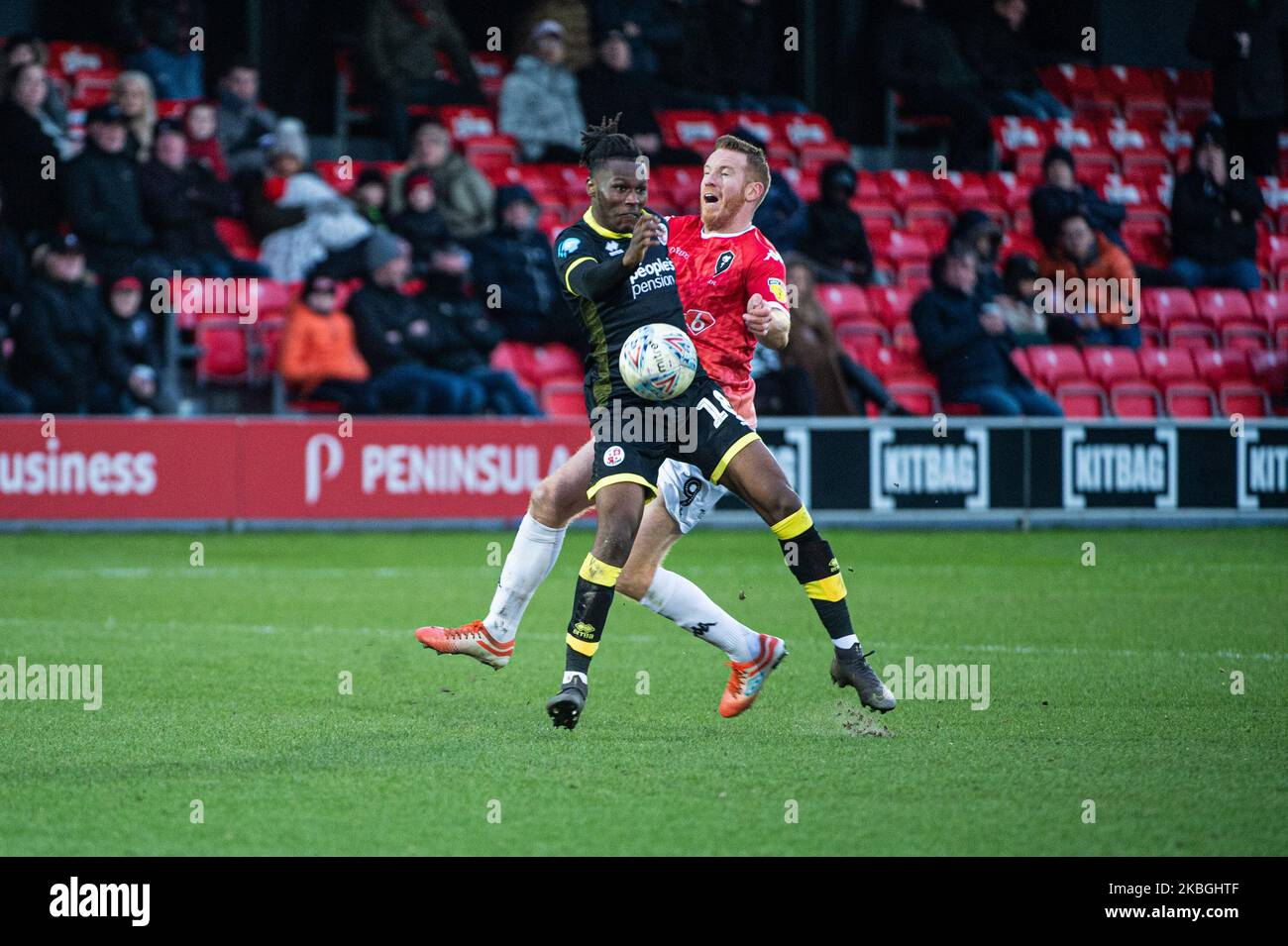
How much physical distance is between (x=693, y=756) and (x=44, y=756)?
2103 millimetres

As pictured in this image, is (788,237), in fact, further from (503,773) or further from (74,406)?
(503,773)

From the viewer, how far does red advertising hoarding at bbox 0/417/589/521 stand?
1434cm

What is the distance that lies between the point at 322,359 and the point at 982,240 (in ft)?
22.4

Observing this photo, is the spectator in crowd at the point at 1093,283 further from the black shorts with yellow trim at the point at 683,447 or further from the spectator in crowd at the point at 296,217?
the black shorts with yellow trim at the point at 683,447

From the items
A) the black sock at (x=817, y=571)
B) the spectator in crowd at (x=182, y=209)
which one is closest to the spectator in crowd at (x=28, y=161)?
the spectator in crowd at (x=182, y=209)

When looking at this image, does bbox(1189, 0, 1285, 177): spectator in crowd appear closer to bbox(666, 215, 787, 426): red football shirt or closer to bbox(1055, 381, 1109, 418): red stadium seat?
bbox(1055, 381, 1109, 418): red stadium seat

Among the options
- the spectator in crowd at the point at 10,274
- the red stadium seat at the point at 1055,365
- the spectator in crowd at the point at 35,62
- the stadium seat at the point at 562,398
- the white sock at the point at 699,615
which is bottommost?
the white sock at the point at 699,615

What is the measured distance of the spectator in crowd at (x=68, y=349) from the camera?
572 inches

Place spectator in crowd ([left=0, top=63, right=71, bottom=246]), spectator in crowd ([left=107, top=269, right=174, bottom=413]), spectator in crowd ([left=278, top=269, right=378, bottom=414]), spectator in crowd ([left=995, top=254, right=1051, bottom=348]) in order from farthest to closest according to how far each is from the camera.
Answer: spectator in crowd ([left=995, top=254, right=1051, bottom=348]) < spectator in crowd ([left=0, top=63, right=71, bottom=246]) < spectator in crowd ([left=278, top=269, right=378, bottom=414]) < spectator in crowd ([left=107, top=269, right=174, bottom=413])

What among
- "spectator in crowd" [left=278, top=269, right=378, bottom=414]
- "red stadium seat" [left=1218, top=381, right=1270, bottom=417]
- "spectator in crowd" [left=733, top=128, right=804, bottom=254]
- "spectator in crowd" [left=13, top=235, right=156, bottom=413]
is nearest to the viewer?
→ "spectator in crowd" [left=13, top=235, right=156, bottom=413]

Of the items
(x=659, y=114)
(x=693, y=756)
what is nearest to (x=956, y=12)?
(x=659, y=114)

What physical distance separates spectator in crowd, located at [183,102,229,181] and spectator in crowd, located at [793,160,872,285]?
580 centimetres

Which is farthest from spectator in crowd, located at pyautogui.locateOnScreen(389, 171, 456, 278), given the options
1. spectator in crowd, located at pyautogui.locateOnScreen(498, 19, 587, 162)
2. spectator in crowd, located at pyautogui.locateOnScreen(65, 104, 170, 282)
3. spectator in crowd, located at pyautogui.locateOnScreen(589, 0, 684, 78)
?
spectator in crowd, located at pyautogui.locateOnScreen(589, 0, 684, 78)

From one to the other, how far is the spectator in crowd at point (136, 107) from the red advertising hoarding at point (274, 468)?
9.44ft
